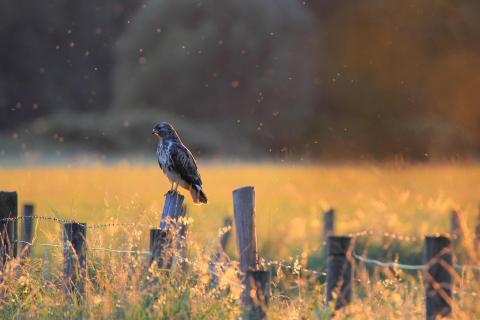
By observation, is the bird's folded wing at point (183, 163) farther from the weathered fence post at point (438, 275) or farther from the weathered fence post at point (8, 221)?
the weathered fence post at point (438, 275)

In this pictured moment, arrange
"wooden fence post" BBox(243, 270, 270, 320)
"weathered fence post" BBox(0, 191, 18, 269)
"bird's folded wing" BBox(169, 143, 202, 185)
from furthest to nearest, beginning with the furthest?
"bird's folded wing" BBox(169, 143, 202, 185) < "weathered fence post" BBox(0, 191, 18, 269) < "wooden fence post" BBox(243, 270, 270, 320)

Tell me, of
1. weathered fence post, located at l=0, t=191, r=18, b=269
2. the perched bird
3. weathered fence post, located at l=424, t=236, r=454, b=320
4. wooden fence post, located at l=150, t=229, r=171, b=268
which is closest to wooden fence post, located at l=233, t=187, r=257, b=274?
wooden fence post, located at l=150, t=229, r=171, b=268

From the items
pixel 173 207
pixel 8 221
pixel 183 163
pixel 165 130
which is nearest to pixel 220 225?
pixel 165 130

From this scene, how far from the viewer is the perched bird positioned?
33.8 feet

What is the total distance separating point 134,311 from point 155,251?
0.47 meters

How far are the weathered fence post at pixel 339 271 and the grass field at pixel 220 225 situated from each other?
5.6 inches

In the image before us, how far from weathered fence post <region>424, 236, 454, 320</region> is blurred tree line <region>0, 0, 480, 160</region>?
78.5 feet

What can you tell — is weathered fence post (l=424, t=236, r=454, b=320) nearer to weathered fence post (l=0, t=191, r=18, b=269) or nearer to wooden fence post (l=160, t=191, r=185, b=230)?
wooden fence post (l=160, t=191, r=185, b=230)

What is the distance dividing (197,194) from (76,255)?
4.12 meters

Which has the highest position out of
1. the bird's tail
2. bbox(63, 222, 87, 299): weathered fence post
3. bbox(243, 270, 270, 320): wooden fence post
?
the bird's tail

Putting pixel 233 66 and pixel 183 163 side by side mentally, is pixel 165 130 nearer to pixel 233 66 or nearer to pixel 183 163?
pixel 183 163

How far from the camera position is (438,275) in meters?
5.50

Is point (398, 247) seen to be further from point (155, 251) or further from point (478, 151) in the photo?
point (478, 151)

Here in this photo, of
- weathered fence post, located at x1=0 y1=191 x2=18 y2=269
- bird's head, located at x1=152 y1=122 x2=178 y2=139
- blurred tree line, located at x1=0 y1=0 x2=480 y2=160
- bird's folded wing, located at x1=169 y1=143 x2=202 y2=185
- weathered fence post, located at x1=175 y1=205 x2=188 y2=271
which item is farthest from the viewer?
blurred tree line, located at x1=0 y1=0 x2=480 y2=160
